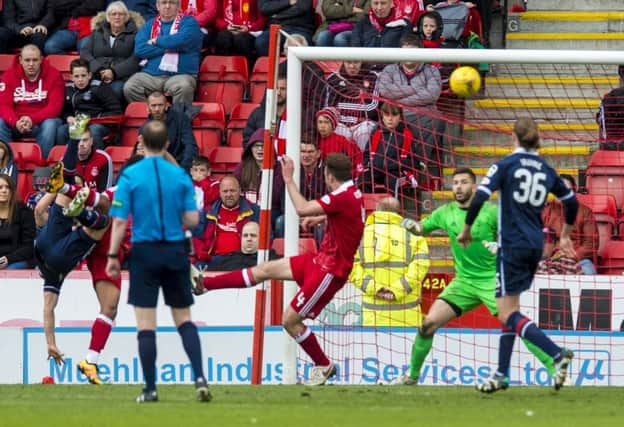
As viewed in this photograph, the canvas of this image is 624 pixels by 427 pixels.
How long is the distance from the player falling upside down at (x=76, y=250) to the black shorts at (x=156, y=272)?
2789 mm

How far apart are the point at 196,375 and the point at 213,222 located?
5.95 m

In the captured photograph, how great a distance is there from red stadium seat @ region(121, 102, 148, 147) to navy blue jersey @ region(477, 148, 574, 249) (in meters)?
7.88

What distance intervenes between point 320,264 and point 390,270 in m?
2.12

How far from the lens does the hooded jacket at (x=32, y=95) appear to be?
1806 cm

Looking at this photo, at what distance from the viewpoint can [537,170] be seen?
11.1m

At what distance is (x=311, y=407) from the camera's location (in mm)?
10391

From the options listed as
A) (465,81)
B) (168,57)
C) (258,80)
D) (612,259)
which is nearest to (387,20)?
(258,80)

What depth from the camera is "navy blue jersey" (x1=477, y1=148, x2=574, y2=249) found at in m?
11.0

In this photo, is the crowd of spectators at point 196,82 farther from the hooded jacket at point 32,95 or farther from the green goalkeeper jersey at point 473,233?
the green goalkeeper jersey at point 473,233

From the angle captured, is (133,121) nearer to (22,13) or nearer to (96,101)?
(96,101)

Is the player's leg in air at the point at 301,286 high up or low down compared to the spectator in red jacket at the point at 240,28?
down

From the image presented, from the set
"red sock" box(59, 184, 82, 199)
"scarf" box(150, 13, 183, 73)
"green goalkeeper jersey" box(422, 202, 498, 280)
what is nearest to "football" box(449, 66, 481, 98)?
"green goalkeeper jersey" box(422, 202, 498, 280)

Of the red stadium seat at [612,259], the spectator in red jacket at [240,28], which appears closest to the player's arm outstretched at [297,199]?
the red stadium seat at [612,259]

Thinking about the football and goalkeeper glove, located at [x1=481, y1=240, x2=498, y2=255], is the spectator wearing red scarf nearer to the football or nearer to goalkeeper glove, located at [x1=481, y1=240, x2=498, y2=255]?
the football
